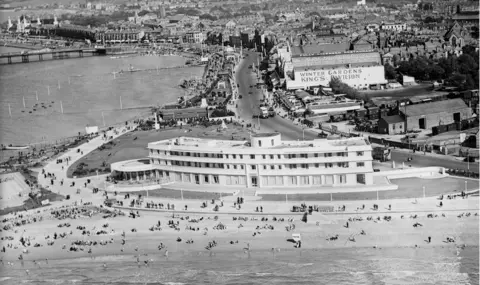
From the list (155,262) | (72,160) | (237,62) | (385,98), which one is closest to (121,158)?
(72,160)

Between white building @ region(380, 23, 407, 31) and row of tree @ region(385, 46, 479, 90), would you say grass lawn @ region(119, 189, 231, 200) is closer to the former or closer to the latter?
row of tree @ region(385, 46, 479, 90)

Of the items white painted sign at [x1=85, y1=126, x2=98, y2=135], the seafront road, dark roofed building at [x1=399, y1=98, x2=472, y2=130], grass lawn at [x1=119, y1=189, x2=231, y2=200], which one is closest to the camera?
the seafront road

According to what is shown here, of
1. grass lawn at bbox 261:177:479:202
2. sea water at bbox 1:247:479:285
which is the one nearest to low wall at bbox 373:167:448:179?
grass lawn at bbox 261:177:479:202

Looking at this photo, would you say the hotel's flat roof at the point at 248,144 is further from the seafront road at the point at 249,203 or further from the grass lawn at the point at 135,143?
the grass lawn at the point at 135,143

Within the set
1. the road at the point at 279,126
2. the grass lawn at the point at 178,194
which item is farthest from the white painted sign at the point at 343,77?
the grass lawn at the point at 178,194

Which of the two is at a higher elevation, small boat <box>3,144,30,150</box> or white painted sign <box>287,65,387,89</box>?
white painted sign <box>287,65,387,89</box>

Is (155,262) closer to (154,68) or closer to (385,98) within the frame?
(385,98)

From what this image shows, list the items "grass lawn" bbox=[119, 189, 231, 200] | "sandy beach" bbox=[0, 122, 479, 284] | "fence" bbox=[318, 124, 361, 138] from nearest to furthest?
"sandy beach" bbox=[0, 122, 479, 284] → "grass lawn" bbox=[119, 189, 231, 200] → "fence" bbox=[318, 124, 361, 138]
